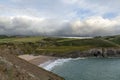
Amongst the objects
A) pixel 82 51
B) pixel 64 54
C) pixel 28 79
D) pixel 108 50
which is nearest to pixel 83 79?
pixel 28 79

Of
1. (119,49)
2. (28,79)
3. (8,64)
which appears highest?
(8,64)

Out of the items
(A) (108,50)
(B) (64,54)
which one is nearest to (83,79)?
(B) (64,54)

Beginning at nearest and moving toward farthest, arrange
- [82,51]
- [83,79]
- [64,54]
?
[83,79], [64,54], [82,51]

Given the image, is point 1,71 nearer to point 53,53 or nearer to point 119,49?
point 53,53

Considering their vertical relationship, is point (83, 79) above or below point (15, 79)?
below

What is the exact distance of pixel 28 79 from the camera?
2819 centimetres

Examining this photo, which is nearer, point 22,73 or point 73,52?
point 22,73

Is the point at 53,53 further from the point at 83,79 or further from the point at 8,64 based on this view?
the point at 8,64

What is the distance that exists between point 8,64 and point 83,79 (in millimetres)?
38898

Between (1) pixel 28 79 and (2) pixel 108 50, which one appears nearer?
(1) pixel 28 79

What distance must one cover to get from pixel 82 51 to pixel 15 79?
156 meters

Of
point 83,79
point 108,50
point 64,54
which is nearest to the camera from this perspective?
point 83,79

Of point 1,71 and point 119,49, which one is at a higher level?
point 1,71

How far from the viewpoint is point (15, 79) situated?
25938 mm
